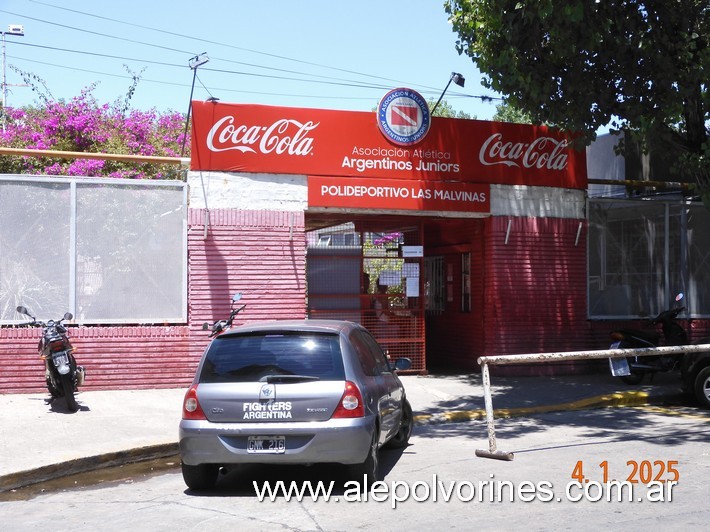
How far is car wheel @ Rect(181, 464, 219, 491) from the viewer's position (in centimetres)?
746

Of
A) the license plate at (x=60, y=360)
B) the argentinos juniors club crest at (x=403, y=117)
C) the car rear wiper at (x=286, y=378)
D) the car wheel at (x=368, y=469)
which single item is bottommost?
the car wheel at (x=368, y=469)

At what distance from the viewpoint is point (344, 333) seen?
305 inches

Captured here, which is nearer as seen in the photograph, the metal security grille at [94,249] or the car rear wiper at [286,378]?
the car rear wiper at [286,378]

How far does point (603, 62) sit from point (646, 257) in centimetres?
525

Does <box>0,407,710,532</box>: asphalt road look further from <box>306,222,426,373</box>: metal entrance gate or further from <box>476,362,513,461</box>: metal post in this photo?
<box>306,222,426,373</box>: metal entrance gate

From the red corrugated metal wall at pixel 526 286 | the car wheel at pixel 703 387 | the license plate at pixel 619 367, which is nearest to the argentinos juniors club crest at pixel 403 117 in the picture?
the red corrugated metal wall at pixel 526 286

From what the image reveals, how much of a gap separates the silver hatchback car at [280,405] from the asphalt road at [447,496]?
37 cm

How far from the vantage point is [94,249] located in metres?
13.2

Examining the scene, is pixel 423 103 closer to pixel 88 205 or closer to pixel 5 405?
pixel 88 205

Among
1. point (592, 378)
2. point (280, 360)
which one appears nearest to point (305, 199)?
point (592, 378)

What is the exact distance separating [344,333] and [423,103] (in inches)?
315

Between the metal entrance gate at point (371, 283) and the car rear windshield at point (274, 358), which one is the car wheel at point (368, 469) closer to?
the car rear windshield at point (274, 358)

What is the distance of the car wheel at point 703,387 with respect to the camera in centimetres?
1214

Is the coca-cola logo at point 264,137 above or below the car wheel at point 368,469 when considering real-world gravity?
above
